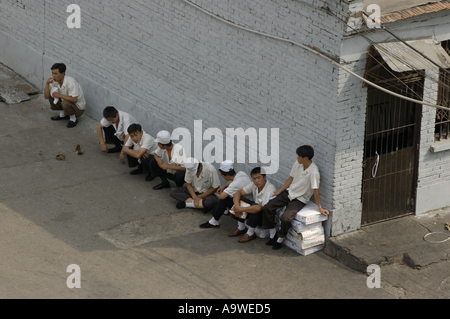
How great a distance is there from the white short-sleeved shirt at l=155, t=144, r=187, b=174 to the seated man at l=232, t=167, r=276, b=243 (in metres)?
1.51

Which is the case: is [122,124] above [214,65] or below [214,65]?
below

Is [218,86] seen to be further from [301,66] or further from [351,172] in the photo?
[351,172]

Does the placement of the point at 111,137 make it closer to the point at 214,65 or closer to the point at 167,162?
the point at 167,162

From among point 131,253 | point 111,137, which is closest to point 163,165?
point 111,137

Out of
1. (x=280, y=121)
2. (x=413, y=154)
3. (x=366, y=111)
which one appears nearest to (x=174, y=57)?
(x=280, y=121)

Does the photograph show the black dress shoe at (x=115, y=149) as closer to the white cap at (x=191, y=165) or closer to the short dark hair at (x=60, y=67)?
the short dark hair at (x=60, y=67)

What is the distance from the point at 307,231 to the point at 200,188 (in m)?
1.98

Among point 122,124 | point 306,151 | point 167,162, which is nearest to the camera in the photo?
point 306,151

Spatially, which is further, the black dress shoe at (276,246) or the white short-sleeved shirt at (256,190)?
the white short-sleeved shirt at (256,190)

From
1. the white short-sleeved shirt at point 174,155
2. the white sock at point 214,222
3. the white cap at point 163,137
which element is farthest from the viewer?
the white short-sleeved shirt at point 174,155

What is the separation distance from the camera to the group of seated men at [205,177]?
8188 millimetres

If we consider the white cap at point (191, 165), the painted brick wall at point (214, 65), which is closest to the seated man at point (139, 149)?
the painted brick wall at point (214, 65)

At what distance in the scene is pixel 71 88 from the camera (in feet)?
37.7
